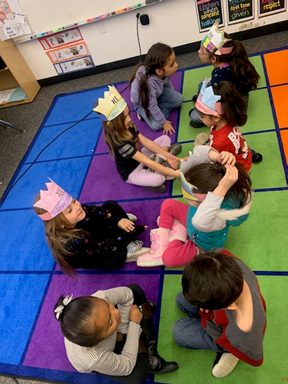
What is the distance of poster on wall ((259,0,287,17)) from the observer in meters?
2.64

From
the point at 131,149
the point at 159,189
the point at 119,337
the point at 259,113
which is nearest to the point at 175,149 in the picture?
the point at 159,189

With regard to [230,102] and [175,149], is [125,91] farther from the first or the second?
[230,102]

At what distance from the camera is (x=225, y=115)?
1.51m

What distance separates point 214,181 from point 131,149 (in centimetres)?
78

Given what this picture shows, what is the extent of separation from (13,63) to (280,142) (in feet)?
10.4

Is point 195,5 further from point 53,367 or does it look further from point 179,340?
point 53,367

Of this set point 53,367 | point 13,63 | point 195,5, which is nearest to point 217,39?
point 195,5

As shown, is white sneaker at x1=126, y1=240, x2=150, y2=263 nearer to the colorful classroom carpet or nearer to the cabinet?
the colorful classroom carpet

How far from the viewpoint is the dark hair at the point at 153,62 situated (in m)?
1.98

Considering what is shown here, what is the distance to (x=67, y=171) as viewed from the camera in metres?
2.48

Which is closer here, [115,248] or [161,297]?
[161,297]

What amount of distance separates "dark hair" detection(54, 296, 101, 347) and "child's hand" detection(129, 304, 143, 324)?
30 cm

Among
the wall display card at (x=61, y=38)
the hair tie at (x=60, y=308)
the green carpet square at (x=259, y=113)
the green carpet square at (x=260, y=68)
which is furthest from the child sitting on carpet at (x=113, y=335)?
the wall display card at (x=61, y=38)

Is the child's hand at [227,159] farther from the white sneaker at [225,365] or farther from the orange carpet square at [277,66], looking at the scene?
the orange carpet square at [277,66]
